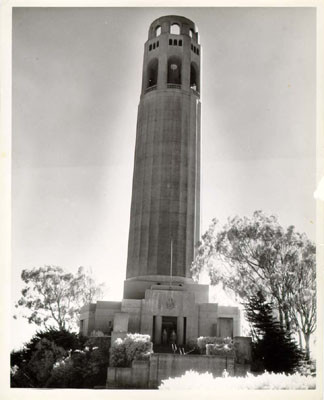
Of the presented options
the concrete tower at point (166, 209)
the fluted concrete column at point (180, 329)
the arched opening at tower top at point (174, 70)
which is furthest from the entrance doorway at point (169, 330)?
the arched opening at tower top at point (174, 70)

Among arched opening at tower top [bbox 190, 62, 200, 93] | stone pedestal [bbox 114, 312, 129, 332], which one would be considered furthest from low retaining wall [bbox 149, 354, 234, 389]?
arched opening at tower top [bbox 190, 62, 200, 93]

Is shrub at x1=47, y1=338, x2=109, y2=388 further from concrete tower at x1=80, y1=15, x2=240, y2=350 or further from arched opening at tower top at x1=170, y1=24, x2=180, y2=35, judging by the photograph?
arched opening at tower top at x1=170, y1=24, x2=180, y2=35

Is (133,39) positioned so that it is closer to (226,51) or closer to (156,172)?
(226,51)

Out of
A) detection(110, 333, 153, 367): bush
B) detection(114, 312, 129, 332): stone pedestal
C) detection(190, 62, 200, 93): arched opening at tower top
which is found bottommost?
detection(110, 333, 153, 367): bush

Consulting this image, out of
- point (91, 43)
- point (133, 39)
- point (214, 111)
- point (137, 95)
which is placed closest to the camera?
point (91, 43)
